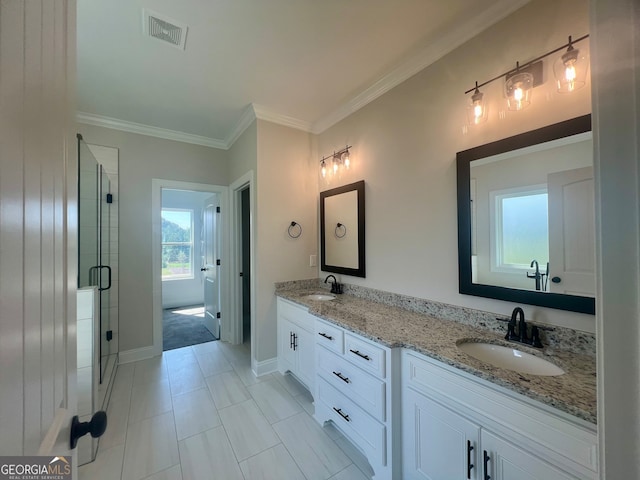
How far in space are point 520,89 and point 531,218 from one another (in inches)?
27.8

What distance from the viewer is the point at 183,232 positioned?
5684 mm

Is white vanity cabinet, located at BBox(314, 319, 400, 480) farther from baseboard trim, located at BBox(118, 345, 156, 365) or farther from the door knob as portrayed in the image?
baseboard trim, located at BBox(118, 345, 156, 365)

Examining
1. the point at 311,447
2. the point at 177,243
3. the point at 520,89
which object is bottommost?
the point at 311,447

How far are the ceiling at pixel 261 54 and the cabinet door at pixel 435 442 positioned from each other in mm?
2210

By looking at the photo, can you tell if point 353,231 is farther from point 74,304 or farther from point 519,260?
point 74,304

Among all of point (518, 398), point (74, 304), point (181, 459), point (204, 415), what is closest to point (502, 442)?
point (518, 398)

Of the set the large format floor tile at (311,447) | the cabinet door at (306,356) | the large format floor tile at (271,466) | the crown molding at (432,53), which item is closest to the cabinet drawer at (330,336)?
the cabinet door at (306,356)

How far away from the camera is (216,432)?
1838mm

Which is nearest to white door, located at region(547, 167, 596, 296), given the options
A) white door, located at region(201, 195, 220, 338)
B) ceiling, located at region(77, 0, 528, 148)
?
ceiling, located at region(77, 0, 528, 148)

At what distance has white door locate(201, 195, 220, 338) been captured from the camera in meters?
3.57

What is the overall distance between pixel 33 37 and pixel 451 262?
1961 mm

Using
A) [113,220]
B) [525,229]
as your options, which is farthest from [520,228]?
[113,220]

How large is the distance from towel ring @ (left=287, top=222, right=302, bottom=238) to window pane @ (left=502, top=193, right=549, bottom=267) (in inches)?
77.0

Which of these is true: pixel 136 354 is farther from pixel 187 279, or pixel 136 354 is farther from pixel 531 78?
pixel 531 78
